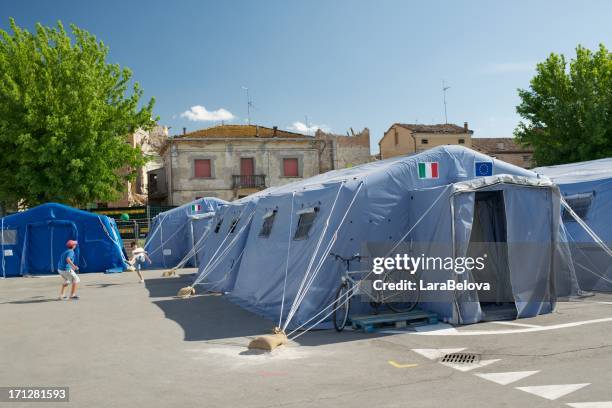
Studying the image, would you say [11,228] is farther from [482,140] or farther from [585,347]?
[482,140]

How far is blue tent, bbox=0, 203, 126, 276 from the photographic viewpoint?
23.2 metres

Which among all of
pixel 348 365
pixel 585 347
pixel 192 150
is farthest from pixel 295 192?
pixel 192 150

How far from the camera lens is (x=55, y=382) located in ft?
21.0

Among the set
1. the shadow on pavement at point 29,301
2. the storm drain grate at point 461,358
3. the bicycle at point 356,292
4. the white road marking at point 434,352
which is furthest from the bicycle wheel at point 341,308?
the shadow on pavement at point 29,301

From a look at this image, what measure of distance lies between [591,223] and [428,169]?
5.48 meters

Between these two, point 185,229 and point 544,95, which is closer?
point 185,229

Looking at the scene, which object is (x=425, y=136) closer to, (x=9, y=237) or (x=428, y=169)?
(x=9, y=237)

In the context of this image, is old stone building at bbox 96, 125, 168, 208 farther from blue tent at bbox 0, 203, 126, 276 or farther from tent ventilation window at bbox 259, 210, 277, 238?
tent ventilation window at bbox 259, 210, 277, 238

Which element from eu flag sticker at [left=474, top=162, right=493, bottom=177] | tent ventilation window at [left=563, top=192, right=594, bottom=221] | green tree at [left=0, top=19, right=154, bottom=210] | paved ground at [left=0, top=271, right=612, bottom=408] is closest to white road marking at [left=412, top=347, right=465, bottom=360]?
paved ground at [left=0, top=271, right=612, bottom=408]

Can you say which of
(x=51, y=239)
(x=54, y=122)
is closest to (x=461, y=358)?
(x=51, y=239)

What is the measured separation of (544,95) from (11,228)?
27269 mm

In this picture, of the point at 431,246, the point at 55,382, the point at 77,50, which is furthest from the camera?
the point at 77,50

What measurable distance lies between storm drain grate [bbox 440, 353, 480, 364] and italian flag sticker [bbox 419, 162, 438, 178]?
405cm

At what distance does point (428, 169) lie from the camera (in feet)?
33.9
